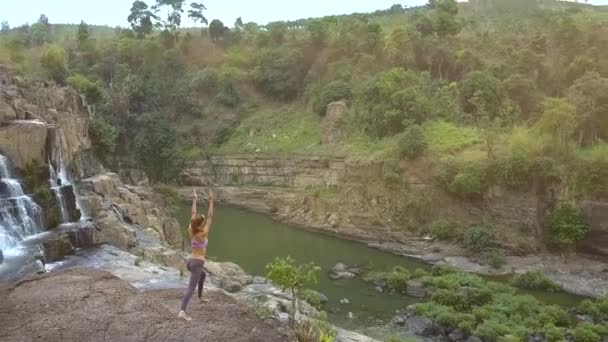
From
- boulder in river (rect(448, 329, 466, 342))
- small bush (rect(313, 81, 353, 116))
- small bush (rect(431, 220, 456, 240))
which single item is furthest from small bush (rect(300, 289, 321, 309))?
small bush (rect(313, 81, 353, 116))

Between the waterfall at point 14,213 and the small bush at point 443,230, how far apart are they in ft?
79.1

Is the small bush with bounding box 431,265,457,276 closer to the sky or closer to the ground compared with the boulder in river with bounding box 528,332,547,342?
closer to the ground

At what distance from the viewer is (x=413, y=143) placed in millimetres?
41469

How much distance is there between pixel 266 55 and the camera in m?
62.7

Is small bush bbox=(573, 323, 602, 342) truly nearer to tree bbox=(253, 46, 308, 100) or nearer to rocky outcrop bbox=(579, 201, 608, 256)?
rocky outcrop bbox=(579, 201, 608, 256)

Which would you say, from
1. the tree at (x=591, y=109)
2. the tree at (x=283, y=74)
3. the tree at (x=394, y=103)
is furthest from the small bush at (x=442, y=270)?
the tree at (x=283, y=74)

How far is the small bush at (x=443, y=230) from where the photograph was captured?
122 feet

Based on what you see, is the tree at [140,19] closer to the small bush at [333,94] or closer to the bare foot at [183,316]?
the small bush at [333,94]

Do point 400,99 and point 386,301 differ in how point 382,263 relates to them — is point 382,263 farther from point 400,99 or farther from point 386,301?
point 400,99

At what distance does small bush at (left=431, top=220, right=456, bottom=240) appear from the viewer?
37.2 m

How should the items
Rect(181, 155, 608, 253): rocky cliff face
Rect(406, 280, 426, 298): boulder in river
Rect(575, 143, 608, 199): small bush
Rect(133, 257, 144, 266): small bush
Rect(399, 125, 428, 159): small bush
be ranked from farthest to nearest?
Rect(399, 125, 428, 159): small bush, Rect(181, 155, 608, 253): rocky cliff face, Rect(575, 143, 608, 199): small bush, Rect(406, 280, 426, 298): boulder in river, Rect(133, 257, 144, 266): small bush

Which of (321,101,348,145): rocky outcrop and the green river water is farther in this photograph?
(321,101,348,145): rocky outcrop

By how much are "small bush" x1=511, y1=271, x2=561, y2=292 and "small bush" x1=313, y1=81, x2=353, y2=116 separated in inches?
1026

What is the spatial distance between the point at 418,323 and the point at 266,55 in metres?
43.8
